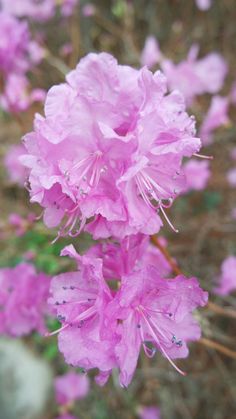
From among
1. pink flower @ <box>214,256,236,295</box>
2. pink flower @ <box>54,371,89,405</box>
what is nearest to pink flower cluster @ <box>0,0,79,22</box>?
pink flower @ <box>214,256,236,295</box>

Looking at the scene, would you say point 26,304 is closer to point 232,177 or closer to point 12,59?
point 12,59

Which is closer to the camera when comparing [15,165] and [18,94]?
[18,94]

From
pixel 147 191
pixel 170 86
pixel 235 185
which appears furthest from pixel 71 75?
pixel 235 185

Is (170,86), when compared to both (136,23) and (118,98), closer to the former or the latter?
(136,23)

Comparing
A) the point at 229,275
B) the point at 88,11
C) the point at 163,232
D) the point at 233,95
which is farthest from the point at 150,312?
the point at 233,95

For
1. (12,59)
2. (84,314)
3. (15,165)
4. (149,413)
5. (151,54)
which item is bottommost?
(149,413)

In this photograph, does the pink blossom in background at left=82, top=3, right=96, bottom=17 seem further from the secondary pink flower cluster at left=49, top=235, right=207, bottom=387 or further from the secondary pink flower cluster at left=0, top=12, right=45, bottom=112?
the secondary pink flower cluster at left=49, top=235, right=207, bottom=387

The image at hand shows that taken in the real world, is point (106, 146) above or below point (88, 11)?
above

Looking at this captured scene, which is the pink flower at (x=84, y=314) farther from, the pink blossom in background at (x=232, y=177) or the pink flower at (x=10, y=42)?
the pink blossom in background at (x=232, y=177)
